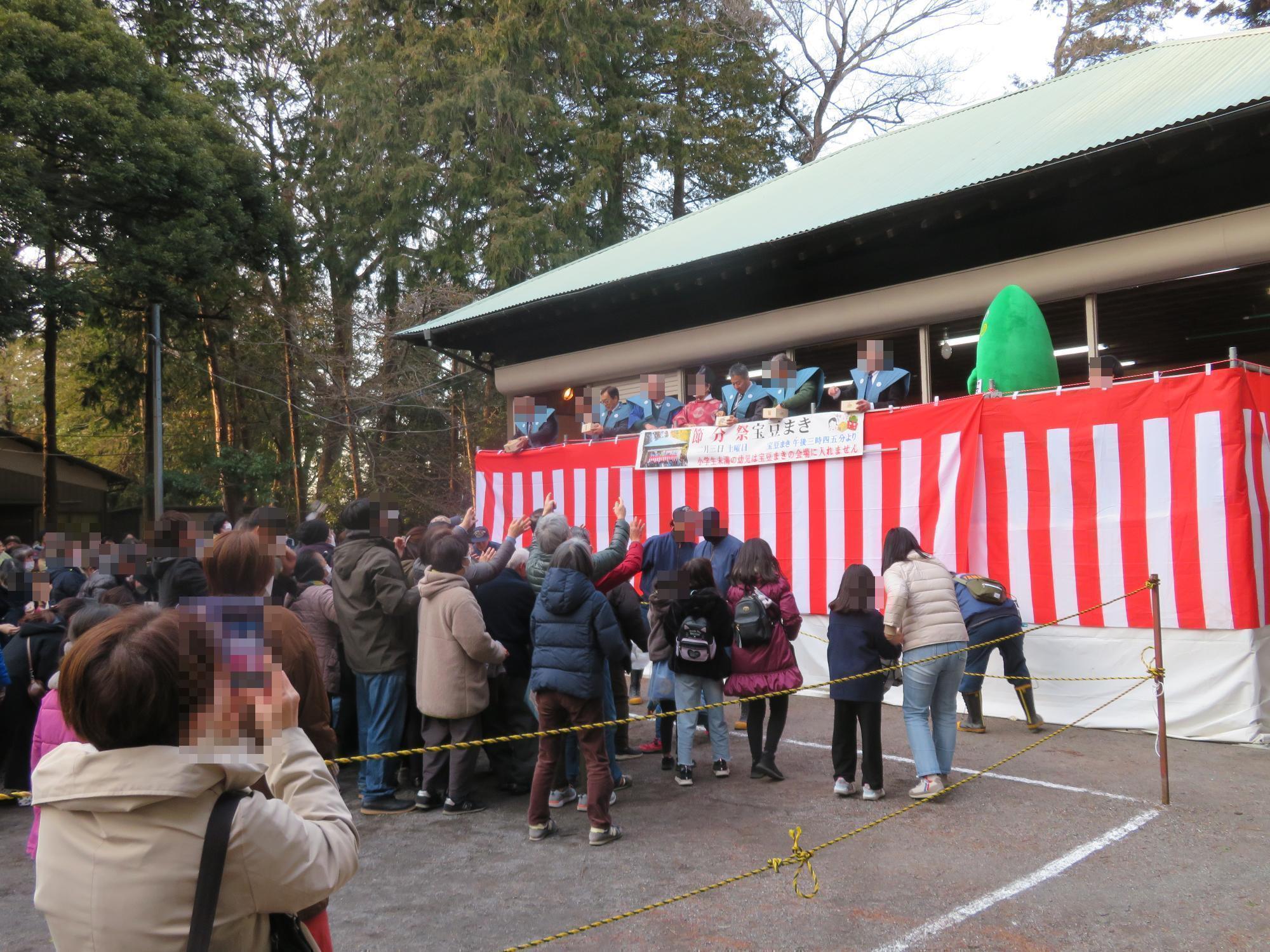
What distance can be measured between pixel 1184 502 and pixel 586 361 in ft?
27.4

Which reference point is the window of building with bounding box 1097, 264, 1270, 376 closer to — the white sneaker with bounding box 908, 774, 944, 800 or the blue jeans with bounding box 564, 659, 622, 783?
the white sneaker with bounding box 908, 774, 944, 800

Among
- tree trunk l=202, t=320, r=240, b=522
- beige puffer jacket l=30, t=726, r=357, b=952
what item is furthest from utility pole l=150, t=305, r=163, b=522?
beige puffer jacket l=30, t=726, r=357, b=952

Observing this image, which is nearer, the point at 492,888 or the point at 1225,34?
the point at 492,888

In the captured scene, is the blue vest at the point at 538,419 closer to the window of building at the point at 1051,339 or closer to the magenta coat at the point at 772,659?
the window of building at the point at 1051,339

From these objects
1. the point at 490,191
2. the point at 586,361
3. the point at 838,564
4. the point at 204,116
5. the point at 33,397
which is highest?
the point at 204,116

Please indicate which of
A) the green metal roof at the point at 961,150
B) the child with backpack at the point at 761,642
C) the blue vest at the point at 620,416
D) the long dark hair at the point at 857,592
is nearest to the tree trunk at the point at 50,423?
the green metal roof at the point at 961,150

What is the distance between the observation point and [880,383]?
912cm

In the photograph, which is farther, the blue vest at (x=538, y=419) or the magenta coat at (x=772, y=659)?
Answer: the blue vest at (x=538, y=419)

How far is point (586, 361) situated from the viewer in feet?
44.5

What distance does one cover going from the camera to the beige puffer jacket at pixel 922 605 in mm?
5969

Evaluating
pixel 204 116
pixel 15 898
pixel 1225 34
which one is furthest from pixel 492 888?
pixel 204 116

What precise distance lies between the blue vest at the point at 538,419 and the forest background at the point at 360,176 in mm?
5892

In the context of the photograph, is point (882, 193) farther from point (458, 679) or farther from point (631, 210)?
point (631, 210)

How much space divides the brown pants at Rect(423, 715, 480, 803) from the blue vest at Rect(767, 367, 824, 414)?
5030mm
